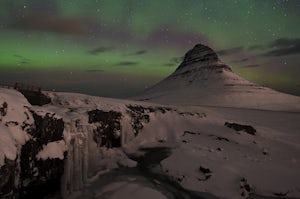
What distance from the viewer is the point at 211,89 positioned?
123 m

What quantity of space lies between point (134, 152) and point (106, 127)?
4.65m

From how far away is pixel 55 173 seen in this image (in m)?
21.3

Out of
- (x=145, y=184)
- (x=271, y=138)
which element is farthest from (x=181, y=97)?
(x=145, y=184)

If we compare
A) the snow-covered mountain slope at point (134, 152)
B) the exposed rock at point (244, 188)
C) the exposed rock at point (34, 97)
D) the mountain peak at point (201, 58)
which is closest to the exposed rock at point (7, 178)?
the snow-covered mountain slope at point (134, 152)

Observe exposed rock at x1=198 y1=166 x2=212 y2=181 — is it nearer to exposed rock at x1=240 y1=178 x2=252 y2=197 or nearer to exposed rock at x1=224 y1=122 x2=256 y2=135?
exposed rock at x1=240 y1=178 x2=252 y2=197

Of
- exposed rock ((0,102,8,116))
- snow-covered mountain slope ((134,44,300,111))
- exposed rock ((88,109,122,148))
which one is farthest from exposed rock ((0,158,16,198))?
snow-covered mountain slope ((134,44,300,111))

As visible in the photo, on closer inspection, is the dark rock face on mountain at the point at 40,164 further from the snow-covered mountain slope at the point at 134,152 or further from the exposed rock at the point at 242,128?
the exposed rock at the point at 242,128

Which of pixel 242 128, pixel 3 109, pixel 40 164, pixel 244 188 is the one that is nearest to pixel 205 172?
pixel 244 188

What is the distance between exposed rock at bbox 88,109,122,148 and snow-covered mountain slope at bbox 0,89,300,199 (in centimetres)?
11

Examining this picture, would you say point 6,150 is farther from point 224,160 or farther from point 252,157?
point 252,157

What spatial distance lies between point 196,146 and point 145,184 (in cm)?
1333

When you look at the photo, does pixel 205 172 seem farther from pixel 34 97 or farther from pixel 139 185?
pixel 34 97

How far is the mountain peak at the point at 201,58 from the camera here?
155500 millimetres

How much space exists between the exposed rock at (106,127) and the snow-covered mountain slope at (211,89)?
5910 centimetres
